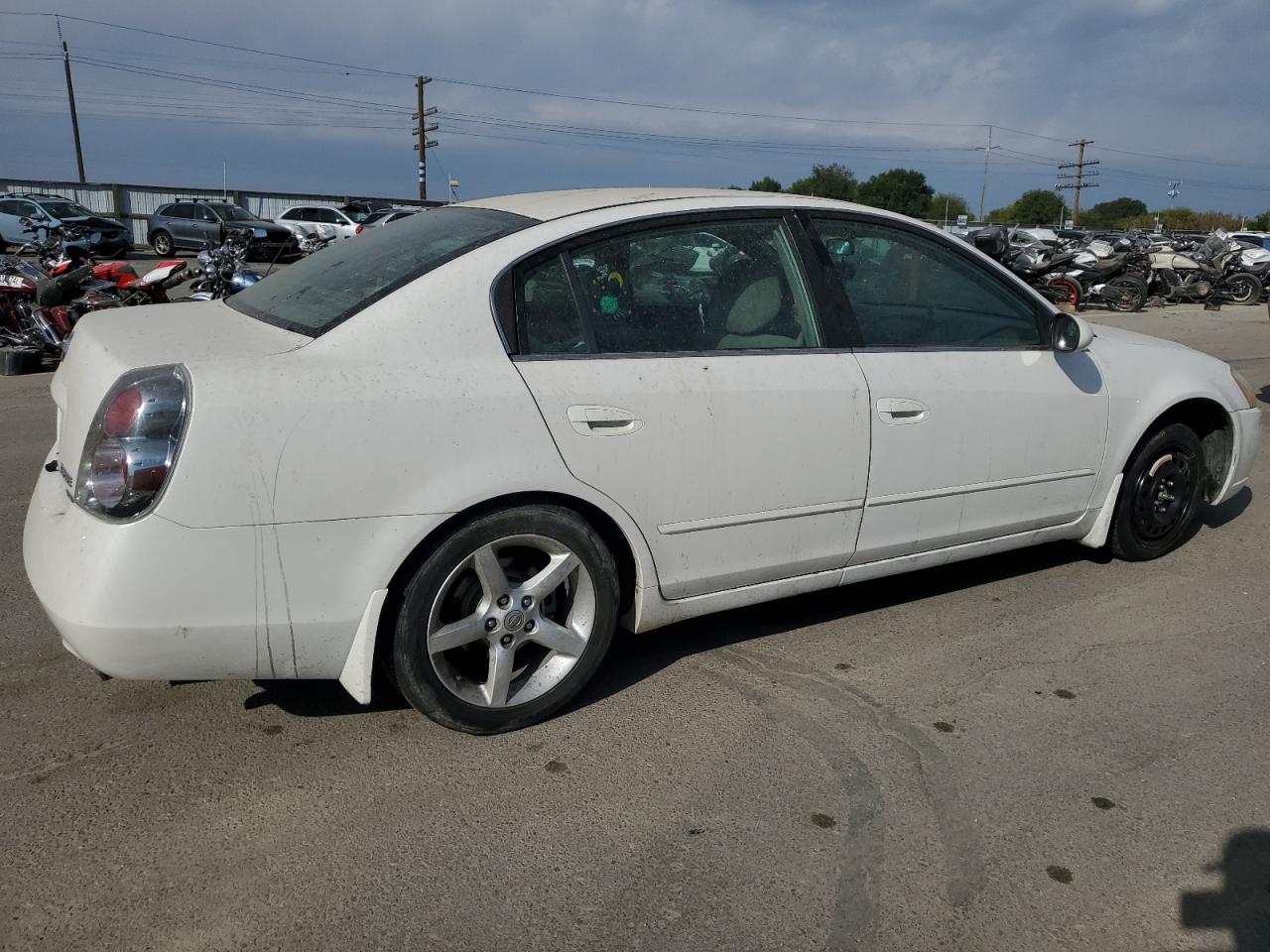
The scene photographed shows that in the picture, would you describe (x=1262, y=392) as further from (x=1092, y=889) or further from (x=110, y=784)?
(x=110, y=784)

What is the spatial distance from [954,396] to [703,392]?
1.06 m

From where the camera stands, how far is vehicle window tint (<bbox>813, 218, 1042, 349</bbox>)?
3.80 m

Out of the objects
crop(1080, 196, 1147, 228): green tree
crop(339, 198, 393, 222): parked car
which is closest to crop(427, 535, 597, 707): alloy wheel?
crop(339, 198, 393, 222): parked car

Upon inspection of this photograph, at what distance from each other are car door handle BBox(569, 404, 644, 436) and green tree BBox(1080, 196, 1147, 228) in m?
90.8

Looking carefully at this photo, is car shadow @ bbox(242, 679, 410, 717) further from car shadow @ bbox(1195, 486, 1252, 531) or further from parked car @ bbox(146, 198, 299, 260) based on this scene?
parked car @ bbox(146, 198, 299, 260)

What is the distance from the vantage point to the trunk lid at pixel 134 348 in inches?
113

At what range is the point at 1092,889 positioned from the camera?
2.62 m

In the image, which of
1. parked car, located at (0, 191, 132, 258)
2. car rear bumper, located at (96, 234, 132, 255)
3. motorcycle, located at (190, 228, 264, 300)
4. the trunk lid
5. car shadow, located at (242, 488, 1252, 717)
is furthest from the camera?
parked car, located at (0, 191, 132, 258)

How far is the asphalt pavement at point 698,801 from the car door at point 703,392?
1.73 feet

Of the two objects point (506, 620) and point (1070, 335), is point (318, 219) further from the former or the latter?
point (506, 620)

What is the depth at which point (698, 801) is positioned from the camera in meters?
2.95

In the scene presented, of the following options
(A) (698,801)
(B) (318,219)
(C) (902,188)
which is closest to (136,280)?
(A) (698,801)

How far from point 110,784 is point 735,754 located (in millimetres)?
1740

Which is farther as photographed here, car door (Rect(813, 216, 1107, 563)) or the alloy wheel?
car door (Rect(813, 216, 1107, 563))
